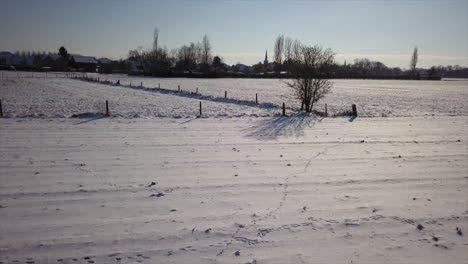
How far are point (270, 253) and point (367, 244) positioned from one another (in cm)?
147

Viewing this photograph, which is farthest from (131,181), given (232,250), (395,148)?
(395,148)

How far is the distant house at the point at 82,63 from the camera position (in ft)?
453

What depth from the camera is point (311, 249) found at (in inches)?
169

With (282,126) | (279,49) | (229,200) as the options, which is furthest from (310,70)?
(279,49)

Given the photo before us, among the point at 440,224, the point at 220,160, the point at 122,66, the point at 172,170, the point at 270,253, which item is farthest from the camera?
the point at 122,66

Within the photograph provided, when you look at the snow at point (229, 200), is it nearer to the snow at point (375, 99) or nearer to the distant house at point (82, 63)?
the snow at point (375, 99)

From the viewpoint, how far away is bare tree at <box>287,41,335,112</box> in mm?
21141

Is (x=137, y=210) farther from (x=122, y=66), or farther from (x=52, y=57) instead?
(x=52, y=57)

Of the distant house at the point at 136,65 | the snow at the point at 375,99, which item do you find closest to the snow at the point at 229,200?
the snow at the point at 375,99

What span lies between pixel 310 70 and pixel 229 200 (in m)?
17.2

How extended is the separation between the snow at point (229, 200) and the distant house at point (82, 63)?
145 meters

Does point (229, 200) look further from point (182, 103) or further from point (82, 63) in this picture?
point (82, 63)

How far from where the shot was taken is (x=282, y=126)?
15352 mm

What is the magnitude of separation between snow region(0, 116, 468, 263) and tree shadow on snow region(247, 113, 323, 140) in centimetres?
155
